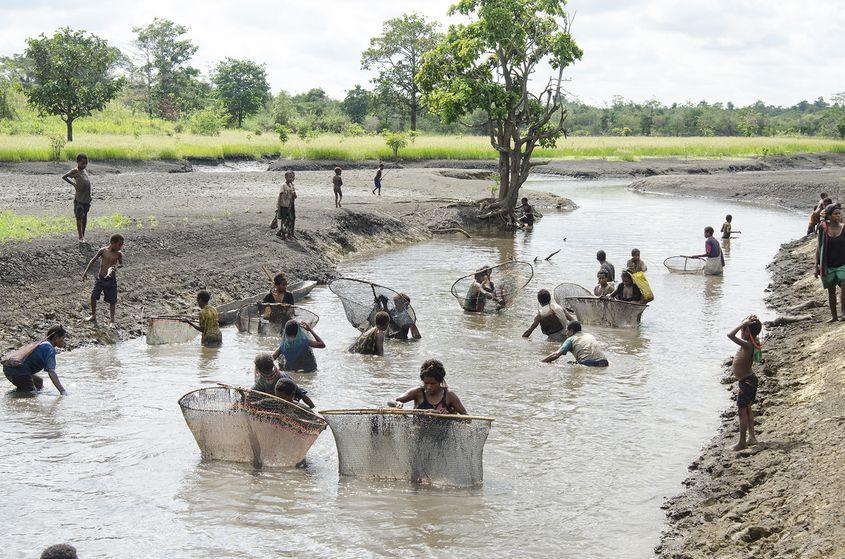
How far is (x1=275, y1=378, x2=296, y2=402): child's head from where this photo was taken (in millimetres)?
10055

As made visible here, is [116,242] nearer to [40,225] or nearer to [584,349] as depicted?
[40,225]

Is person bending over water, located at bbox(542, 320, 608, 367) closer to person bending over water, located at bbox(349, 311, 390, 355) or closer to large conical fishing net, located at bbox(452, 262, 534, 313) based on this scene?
person bending over water, located at bbox(349, 311, 390, 355)

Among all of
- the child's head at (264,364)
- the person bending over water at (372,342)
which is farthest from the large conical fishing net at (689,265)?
the child's head at (264,364)

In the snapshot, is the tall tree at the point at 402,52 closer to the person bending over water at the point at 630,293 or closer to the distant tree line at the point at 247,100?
the distant tree line at the point at 247,100

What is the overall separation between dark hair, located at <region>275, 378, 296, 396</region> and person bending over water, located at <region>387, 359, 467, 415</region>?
1164mm

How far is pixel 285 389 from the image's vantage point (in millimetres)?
10070

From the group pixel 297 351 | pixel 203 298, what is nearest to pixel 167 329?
pixel 203 298

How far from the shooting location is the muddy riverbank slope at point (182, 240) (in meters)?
16.5

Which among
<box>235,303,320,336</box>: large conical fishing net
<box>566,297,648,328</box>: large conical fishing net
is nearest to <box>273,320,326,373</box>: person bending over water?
<box>235,303,320,336</box>: large conical fishing net

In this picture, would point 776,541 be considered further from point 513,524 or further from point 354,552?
point 354,552

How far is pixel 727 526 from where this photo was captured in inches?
332

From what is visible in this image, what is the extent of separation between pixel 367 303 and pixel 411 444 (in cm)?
790

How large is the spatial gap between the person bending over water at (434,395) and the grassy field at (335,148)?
36454mm

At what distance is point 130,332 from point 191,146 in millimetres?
37835
